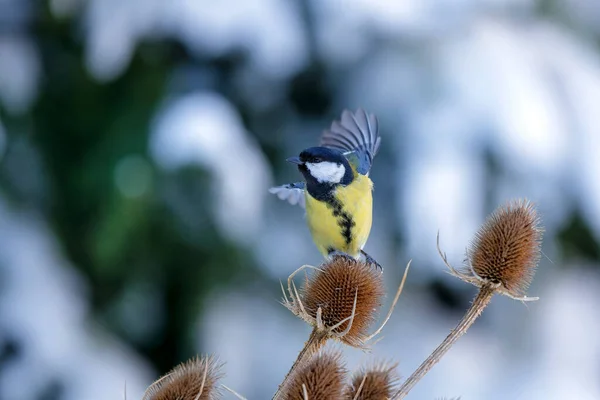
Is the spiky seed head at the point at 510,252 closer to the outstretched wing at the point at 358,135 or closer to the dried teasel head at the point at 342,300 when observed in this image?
the dried teasel head at the point at 342,300

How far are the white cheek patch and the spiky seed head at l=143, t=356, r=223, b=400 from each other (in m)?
0.53

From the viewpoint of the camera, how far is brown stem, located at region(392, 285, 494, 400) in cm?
83

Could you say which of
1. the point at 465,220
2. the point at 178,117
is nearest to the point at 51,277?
the point at 178,117

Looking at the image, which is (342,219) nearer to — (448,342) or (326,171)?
(326,171)

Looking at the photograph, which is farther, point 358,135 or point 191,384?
point 358,135

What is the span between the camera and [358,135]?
5.46ft

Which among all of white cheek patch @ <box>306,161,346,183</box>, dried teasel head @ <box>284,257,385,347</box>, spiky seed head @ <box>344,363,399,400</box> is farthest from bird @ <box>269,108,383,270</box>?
spiky seed head @ <box>344,363,399,400</box>

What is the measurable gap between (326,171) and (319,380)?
0.58 meters

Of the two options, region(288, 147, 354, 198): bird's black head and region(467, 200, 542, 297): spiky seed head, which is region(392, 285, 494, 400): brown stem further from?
region(288, 147, 354, 198): bird's black head

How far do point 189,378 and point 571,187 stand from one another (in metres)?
1.71

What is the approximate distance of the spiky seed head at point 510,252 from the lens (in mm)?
1064

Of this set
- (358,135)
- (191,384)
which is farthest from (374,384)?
(358,135)

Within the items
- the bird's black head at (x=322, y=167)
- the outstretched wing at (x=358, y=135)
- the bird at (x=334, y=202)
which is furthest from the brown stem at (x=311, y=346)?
the outstretched wing at (x=358, y=135)

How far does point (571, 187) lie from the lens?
2240mm
